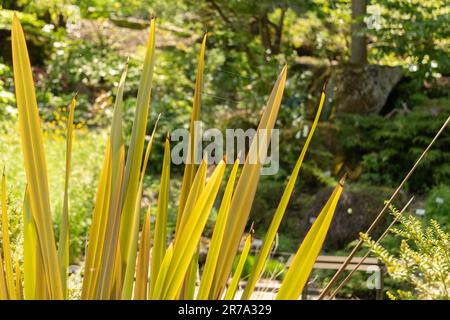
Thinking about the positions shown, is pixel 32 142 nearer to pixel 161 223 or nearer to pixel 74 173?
pixel 161 223

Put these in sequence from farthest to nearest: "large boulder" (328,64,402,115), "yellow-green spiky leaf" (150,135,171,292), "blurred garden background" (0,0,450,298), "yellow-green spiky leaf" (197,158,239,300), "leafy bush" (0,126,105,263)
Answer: "large boulder" (328,64,402,115) → "blurred garden background" (0,0,450,298) → "leafy bush" (0,126,105,263) → "yellow-green spiky leaf" (150,135,171,292) → "yellow-green spiky leaf" (197,158,239,300)

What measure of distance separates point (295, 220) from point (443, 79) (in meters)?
3.02

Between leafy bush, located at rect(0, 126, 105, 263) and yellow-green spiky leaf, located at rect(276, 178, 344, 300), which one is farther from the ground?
yellow-green spiky leaf, located at rect(276, 178, 344, 300)

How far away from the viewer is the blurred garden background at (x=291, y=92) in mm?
6488

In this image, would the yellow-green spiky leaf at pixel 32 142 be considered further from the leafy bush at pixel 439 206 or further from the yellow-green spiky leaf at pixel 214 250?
the leafy bush at pixel 439 206

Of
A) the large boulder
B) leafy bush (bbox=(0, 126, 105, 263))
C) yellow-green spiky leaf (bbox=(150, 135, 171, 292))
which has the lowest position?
leafy bush (bbox=(0, 126, 105, 263))

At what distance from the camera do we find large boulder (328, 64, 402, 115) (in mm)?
7879

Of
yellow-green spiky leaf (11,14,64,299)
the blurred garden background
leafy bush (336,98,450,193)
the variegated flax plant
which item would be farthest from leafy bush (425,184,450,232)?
yellow-green spiky leaf (11,14,64,299)

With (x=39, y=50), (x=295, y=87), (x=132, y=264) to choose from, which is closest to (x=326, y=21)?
(x=295, y=87)

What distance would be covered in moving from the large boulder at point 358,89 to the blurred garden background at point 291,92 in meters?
0.01

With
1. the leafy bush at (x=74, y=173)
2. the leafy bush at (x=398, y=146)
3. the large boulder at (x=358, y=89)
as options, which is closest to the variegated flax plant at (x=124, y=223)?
the leafy bush at (x=74, y=173)

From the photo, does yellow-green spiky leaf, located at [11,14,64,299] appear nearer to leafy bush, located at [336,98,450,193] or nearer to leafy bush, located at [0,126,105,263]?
leafy bush, located at [0,126,105,263]

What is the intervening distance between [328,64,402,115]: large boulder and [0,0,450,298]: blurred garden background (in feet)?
0.04
